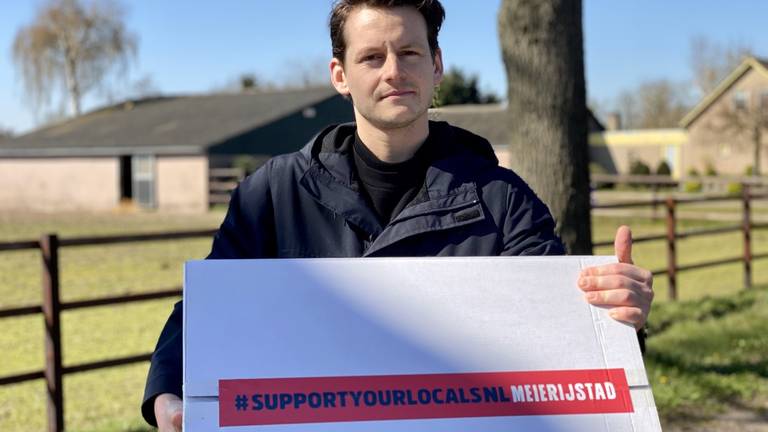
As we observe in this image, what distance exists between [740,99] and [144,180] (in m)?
34.3

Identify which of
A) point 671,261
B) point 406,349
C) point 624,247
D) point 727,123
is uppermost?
point 727,123

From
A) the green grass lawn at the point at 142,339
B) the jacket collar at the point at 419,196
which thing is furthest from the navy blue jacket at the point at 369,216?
the green grass lawn at the point at 142,339

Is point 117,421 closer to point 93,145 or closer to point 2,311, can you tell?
point 2,311

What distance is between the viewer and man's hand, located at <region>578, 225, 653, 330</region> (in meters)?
1.79

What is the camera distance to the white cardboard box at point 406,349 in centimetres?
166

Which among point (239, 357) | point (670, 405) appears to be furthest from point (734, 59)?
point (239, 357)

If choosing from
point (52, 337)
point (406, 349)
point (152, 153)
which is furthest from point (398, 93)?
point (152, 153)

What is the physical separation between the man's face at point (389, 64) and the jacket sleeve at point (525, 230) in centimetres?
28

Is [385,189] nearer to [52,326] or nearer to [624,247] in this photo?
[624,247]

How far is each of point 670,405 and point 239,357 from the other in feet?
14.5

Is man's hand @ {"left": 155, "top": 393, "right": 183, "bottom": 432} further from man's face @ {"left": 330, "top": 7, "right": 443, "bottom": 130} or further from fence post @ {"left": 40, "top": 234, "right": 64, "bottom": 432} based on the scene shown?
fence post @ {"left": 40, "top": 234, "right": 64, "bottom": 432}

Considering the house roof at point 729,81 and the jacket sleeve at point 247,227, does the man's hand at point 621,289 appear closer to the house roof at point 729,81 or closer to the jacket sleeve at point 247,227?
the jacket sleeve at point 247,227

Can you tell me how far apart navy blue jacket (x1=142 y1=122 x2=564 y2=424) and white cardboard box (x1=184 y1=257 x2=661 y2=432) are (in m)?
0.14

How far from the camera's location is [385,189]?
205 cm
